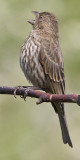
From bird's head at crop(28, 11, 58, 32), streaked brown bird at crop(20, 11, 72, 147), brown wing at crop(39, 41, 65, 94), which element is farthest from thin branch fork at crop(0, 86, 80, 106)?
bird's head at crop(28, 11, 58, 32)

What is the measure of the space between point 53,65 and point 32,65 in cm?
24

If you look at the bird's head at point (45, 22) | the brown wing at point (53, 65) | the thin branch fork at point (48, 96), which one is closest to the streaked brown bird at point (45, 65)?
the brown wing at point (53, 65)

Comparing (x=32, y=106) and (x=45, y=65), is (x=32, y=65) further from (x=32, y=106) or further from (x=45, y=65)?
(x=32, y=106)

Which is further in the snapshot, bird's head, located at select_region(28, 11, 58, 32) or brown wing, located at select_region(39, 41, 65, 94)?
bird's head, located at select_region(28, 11, 58, 32)

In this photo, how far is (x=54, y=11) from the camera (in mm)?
7117

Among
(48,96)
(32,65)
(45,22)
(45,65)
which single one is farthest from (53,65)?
(48,96)

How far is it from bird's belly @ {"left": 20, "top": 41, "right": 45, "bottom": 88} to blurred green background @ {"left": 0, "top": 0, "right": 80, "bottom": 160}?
2.08 ft

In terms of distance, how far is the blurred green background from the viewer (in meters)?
6.75

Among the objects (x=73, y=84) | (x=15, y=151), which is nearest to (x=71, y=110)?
→ (x=73, y=84)

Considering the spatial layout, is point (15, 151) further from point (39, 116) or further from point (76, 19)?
point (76, 19)

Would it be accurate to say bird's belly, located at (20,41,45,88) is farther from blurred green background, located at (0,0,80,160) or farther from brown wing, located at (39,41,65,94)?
blurred green background, located at (0,0,80,160)

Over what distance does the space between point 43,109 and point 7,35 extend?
856 mm

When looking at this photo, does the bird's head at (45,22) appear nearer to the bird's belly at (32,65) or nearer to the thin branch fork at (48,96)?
the bird's belly at (32,65)

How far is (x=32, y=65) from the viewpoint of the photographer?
6.10 m
